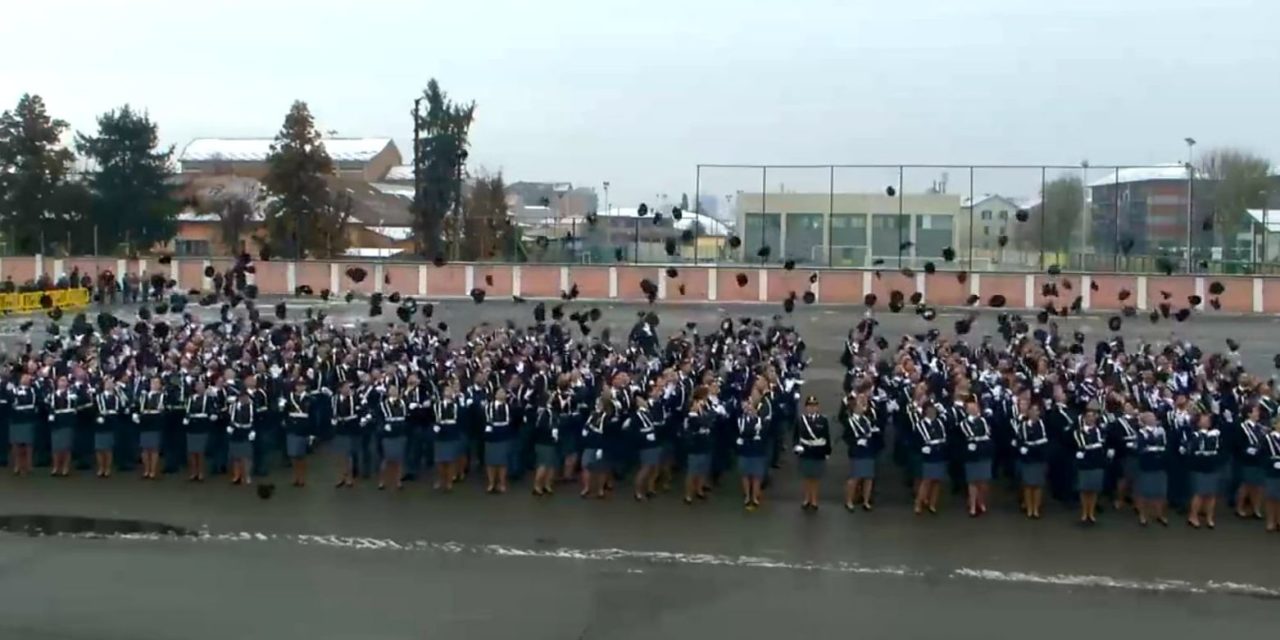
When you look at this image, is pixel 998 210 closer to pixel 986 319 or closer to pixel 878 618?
pixel 986 319

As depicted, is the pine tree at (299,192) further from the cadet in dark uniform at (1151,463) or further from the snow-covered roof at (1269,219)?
the cadet in dark uniform at (1151,463)

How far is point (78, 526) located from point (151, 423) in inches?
107

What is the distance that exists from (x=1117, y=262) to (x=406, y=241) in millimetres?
46169

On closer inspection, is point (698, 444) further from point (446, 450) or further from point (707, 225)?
point (707, 225)

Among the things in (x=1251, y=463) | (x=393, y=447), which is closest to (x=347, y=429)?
(x=393, y=447)

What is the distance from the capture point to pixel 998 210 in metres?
54.0

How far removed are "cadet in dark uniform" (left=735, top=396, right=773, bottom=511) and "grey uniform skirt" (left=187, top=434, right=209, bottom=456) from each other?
20.4 ft

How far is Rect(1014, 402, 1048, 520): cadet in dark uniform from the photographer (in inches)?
579

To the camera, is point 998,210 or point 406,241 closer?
point 998,210

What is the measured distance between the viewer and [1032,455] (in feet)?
48.4

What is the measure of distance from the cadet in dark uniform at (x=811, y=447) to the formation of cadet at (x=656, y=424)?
3 centimetres

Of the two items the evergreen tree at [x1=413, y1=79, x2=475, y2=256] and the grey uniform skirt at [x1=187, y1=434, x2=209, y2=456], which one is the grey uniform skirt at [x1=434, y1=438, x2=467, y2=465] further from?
the evergreen tree at [x1=413, y1=79, x2=475, y2=256]

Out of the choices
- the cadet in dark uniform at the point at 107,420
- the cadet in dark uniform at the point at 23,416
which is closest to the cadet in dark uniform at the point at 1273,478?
the cadet in dark uniform at the point at 107,420

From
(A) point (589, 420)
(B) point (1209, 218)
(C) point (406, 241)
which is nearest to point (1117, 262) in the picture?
(B) point (1209, 218)
